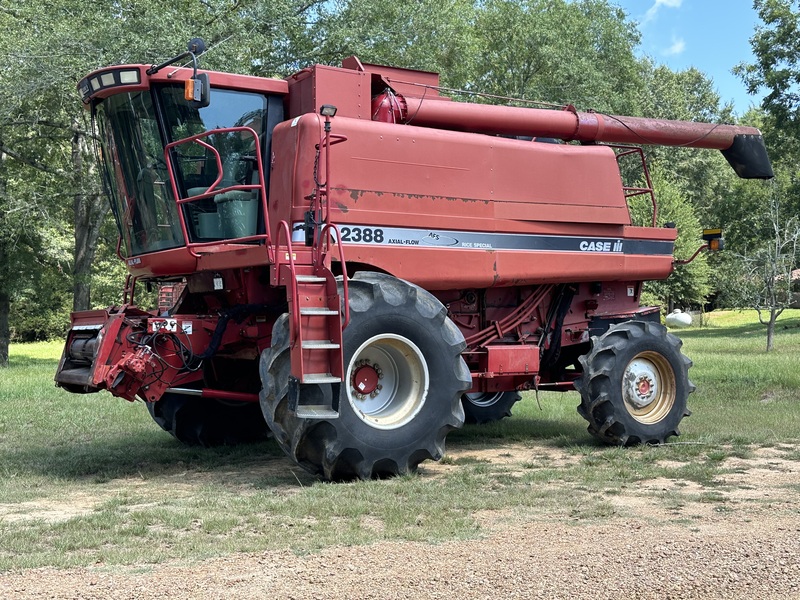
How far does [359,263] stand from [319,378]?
1.54 m

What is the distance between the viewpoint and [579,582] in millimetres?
4559

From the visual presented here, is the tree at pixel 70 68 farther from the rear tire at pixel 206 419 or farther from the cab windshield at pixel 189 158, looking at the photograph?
the rear tire at pixel 206 419

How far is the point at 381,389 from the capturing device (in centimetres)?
817

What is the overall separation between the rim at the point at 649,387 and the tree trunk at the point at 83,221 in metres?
16.6

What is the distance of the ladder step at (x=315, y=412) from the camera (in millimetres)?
7195

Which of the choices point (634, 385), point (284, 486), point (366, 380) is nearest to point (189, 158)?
point (366, 380)

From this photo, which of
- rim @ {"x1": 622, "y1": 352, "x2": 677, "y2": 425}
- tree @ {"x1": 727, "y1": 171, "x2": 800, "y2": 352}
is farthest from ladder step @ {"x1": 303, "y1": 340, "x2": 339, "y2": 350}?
tree @ {"x1": 727, "y1": 171, "x2": 800, "y2": 352}

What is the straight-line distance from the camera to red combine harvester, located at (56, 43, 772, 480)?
7.71m

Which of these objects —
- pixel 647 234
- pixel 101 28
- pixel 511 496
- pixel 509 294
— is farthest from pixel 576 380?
pixel 101 28

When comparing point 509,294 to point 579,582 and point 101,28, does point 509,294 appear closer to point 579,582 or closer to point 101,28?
point 579,582

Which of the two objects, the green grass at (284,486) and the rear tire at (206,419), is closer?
the green grass at (284,486)

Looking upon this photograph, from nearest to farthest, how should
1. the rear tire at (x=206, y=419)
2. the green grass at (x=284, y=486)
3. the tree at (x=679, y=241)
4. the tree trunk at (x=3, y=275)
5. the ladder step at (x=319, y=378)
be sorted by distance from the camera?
the green grass at (x=284, y=486) < the ladder step at (x=319, y=378) < the rear tire at (x=206, y=419) < the tree trunk at (x=3, y=275) < the tree at (x=679, y=241)

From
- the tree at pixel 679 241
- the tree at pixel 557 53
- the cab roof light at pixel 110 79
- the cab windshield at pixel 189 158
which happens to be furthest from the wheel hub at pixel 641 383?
the tree at pixel 679 241

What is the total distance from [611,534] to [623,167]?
3539 cm
